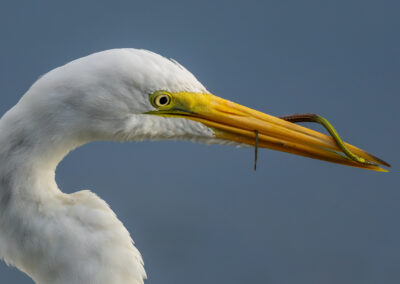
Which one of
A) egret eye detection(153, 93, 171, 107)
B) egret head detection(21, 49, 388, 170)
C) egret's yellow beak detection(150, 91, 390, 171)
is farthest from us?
egret's yellow beak detection(150, 91, 390, 171)

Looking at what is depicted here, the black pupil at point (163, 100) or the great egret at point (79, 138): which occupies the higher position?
the black pupil at point (163, 100)

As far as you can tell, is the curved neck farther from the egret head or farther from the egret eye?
the egret eye

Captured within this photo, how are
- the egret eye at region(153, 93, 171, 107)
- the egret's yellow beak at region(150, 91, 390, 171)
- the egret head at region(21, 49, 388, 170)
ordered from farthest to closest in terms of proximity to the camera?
the egret's yellow beak at region(150, 91, 390, 171), the egret eye at region(153, 93, 171, 107), the egret head at region(21, 49, 388, 170)

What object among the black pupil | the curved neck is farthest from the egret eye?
the curved neck

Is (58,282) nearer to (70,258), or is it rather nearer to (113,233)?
(70,258)

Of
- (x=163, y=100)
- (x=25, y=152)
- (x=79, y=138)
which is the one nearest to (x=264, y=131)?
(x=163, y=100)

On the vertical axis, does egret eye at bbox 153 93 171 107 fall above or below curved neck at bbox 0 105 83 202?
above

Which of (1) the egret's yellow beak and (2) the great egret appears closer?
(2) the great egret

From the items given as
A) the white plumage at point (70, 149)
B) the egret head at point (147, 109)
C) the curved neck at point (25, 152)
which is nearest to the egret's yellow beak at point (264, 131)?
the egret head at point (147, 109)

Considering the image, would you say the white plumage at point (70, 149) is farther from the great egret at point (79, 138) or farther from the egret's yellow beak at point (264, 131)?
the egret's yellow beak at point (264, 131)

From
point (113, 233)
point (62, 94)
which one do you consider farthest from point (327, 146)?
point (62, 94)
